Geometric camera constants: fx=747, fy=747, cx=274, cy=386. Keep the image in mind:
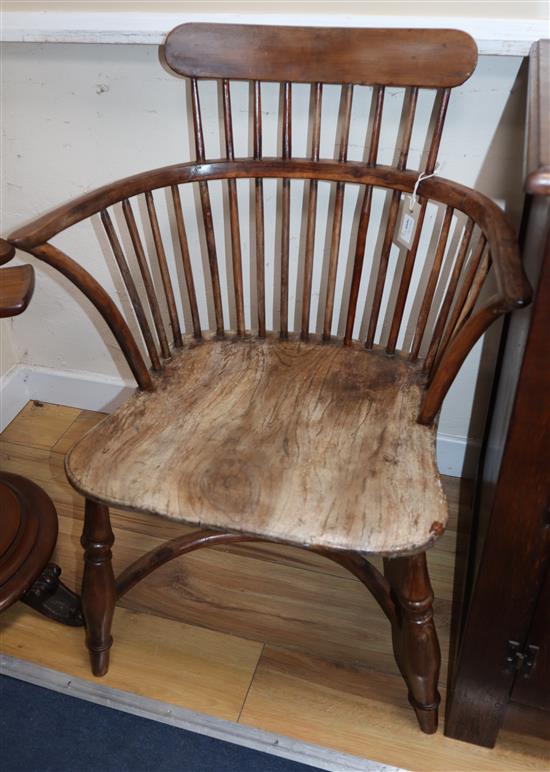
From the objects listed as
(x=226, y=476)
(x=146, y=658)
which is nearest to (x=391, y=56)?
(x=226, y=476)

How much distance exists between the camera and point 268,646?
1303mm

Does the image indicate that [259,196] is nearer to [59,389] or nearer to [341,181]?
[341,181]

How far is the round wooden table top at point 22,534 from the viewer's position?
4.09ft

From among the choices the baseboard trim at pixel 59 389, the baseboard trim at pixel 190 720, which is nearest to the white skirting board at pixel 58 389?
the baseboard trim at pixel 59 389

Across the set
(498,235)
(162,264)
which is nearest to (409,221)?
(498,235)

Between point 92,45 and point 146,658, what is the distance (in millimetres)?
1057

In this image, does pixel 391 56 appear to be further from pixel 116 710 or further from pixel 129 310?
pixel 116 710

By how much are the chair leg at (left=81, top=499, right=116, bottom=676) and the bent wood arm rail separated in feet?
0.71

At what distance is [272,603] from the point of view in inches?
54.1

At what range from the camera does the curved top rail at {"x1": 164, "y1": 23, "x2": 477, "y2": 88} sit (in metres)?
1.06

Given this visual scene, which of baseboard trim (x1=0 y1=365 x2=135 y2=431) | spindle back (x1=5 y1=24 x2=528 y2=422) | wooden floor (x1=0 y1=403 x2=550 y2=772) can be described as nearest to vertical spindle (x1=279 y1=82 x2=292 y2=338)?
spindle back (x1=5 y1=24 x2=528 y2=422)

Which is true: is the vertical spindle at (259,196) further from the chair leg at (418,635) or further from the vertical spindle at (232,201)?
the chair leg at (418,635)

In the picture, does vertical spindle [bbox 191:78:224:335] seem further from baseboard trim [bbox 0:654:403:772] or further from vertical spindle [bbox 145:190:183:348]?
baseboard trim [bbox 0:654:403:772]

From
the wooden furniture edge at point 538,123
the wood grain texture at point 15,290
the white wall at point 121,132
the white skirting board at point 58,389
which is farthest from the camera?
the white skirting board at point 58,389
